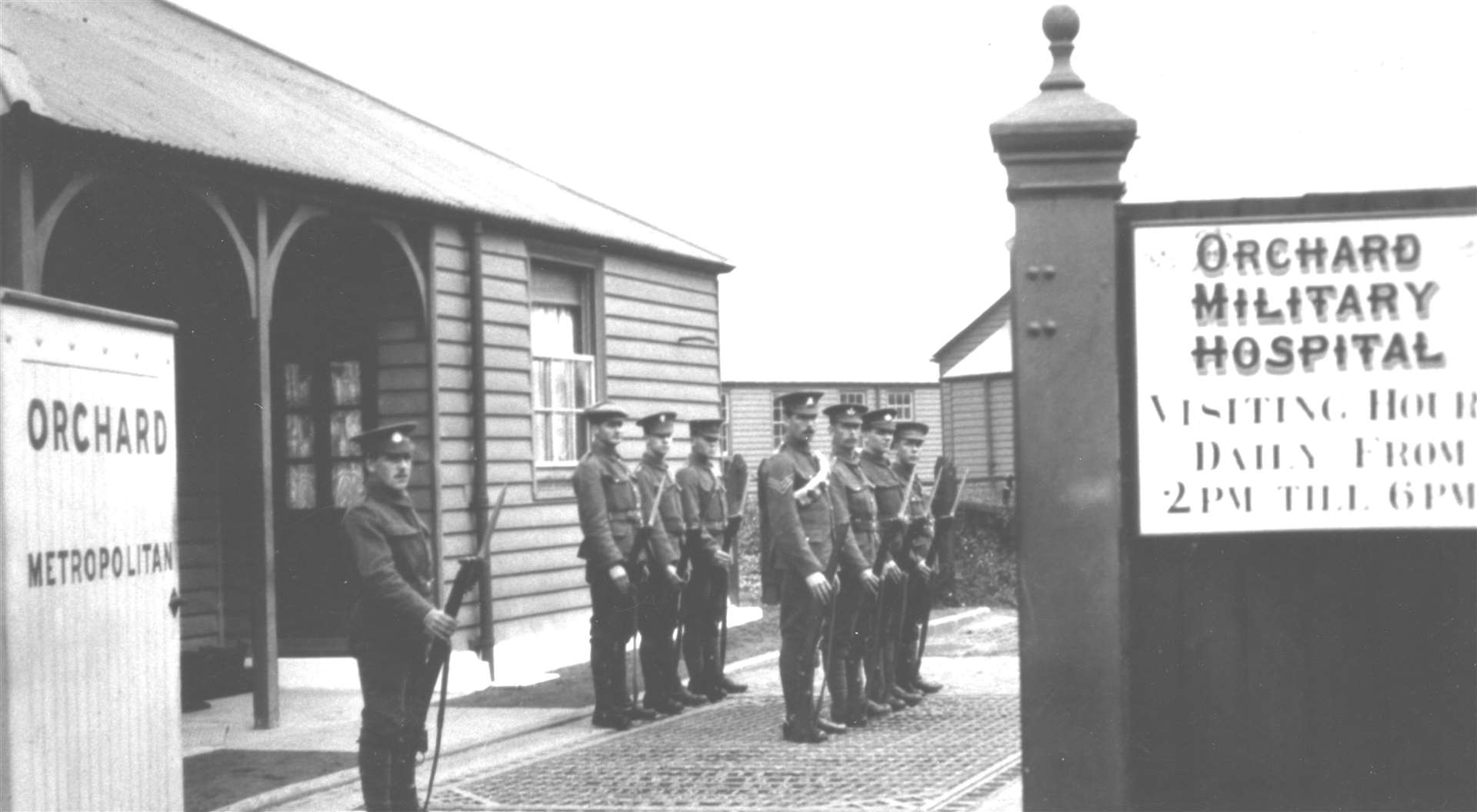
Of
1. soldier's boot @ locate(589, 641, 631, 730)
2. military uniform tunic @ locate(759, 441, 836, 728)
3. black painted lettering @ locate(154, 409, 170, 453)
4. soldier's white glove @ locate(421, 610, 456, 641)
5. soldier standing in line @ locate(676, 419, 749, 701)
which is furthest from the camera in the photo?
soldier standing in line @ locate(676, 419, 749, 701)

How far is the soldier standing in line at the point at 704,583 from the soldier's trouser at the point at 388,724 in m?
4.86

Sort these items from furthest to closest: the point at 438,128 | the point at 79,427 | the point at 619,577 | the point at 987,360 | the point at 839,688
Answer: the point at 987,360
the point at 438,128
the point at 619,577
the point at 839,688
the point at 79,427

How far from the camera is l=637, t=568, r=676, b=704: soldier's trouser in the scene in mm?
12531

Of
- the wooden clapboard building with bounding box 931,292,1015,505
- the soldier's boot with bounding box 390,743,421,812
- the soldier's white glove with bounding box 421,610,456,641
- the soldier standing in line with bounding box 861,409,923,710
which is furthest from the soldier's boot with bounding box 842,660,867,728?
the wooden clapboard building with bounding box 931,292,1015,505

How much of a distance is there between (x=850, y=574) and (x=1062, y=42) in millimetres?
7184

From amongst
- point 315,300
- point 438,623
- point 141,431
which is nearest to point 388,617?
point 438,623

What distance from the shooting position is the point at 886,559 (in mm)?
12273

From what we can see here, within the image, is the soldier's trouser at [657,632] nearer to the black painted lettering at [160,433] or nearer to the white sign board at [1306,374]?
the black painted lettering at [160,433]

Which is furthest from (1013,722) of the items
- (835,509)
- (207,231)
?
(207,231)

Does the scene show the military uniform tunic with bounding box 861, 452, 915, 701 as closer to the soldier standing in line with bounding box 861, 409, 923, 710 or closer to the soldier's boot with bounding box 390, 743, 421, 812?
the soldier standing in line with bounding box 861, 409, 923, 710

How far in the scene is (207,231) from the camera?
1221cm

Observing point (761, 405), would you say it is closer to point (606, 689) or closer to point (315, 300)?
point (315, 300)

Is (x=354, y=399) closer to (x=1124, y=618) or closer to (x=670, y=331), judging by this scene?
(x=670, y=331)

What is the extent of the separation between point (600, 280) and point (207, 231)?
524 cm
